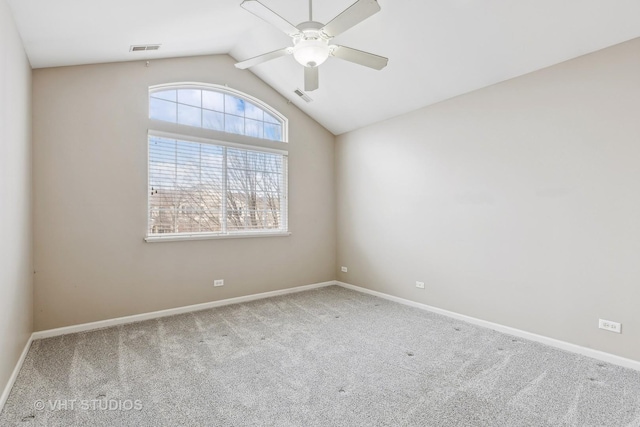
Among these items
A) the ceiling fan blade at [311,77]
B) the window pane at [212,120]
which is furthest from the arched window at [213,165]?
the ceiling fan blade at [311,77]

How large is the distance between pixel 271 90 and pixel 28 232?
11.5 ft

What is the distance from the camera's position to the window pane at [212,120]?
173 inches

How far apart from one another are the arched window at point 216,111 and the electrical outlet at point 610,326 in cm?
441

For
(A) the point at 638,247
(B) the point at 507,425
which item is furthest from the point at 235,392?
(A) the point at 638,247

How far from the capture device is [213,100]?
14.7 ft

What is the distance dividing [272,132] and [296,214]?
1.37m

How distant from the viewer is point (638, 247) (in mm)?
2611

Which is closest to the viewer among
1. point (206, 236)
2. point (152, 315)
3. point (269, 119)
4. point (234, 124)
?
point (152, 315)

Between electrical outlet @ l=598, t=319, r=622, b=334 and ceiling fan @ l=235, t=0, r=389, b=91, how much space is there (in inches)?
117

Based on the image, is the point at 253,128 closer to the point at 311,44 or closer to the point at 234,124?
the point at 234,124

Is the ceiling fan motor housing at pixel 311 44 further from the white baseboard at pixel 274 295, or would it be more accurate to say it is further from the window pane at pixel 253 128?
the white baseboard at pixel 274 295

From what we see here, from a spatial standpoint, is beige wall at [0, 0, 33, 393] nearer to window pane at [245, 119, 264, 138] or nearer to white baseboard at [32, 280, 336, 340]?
white baseboard at [32, 280, 336, 340]

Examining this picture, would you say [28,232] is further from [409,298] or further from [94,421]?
[409,298]

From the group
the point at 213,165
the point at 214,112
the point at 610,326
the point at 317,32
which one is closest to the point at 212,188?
the point at 213,165
